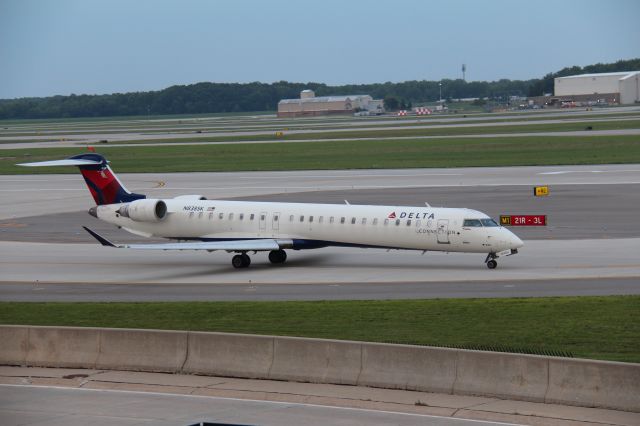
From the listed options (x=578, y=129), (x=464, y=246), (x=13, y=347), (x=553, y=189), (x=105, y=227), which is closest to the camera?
(x=13, y=347)

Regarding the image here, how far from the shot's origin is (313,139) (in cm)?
12825

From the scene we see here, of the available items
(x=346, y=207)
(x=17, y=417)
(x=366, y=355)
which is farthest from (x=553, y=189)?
(x=17, y=417)

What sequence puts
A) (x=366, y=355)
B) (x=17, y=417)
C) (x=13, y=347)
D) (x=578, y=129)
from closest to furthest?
(x=17, y=417)
(x=366, y=355)
(x=13, y=347)
(x=578, y=129)

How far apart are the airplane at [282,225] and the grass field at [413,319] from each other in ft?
26.2

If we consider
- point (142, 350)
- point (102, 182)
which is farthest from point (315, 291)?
point (102, 182)

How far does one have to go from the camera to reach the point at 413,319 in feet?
89.4

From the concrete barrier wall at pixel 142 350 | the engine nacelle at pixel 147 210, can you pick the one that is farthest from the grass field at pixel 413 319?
the engine nacelle at pixel 147 210

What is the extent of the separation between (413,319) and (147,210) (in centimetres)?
1874

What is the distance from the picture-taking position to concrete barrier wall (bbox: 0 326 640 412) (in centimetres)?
1978

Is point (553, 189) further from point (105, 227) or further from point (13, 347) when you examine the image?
point (13, 347)

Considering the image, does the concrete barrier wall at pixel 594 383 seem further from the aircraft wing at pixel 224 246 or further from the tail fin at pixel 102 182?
the tail fin at pixel 102 182

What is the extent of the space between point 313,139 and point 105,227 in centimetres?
7503

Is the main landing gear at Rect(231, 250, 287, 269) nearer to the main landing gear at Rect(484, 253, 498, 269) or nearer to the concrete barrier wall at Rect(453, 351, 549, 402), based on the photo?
the main landing gear at Rect(484, 253, 498, 269)

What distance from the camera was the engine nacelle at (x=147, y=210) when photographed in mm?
43281
